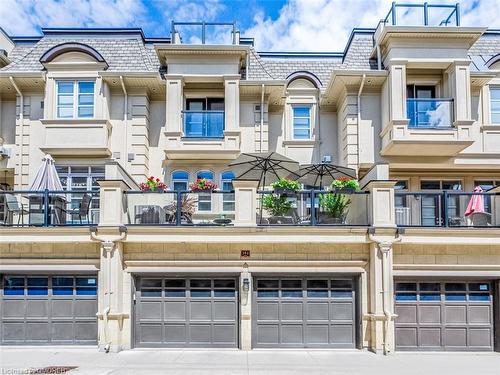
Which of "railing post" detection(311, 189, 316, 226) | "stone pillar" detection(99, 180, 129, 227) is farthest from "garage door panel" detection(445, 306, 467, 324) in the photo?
"stone pillar" detection(99, 180, 129, 227)

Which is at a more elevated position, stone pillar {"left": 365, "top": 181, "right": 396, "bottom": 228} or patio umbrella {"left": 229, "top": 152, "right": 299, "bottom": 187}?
patio umbrella {"left": 229, "top": 152, "right": 299, "bottom": 187}

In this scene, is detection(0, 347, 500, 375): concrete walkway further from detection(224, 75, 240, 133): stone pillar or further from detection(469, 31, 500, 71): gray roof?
detection(469, 31, 500, 71): gray roof

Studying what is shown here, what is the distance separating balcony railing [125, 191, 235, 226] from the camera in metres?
11.6

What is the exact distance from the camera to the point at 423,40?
14445 mm

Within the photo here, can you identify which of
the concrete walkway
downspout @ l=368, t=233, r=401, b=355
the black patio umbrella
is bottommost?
the concrete walkway

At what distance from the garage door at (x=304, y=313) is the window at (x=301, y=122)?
18.9 feet

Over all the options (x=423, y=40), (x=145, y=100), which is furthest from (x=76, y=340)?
(x=423, y=40)

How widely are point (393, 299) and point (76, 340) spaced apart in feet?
25.4

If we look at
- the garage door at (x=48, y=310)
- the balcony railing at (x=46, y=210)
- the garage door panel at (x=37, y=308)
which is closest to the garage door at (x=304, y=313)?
the garage door at (x=48, y=310)

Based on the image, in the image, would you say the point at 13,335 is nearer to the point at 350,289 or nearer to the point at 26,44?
the point at 350,289

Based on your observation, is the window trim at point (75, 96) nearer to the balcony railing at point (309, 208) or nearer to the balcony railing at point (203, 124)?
the balcony railing at point (203, 124)

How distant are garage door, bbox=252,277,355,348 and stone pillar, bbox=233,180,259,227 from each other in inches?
61.4

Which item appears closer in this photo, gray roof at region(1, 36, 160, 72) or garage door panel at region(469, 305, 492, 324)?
garage door panel at region(469, 305, 492, 324)

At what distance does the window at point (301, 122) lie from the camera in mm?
15930
